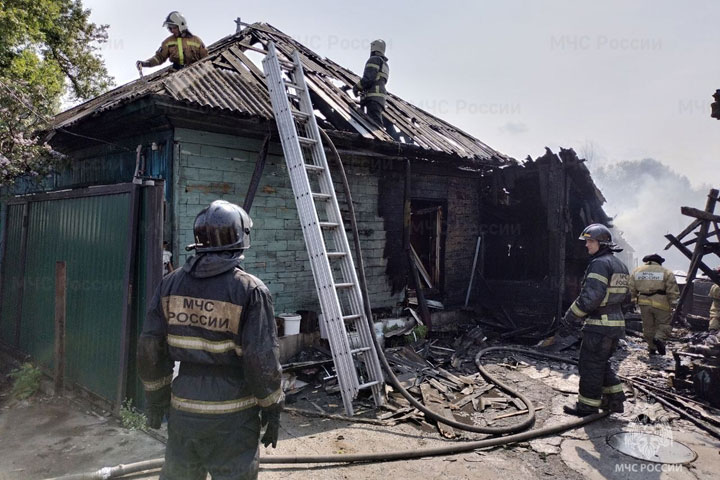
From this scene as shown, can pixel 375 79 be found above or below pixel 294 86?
above

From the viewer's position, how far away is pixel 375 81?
866cm

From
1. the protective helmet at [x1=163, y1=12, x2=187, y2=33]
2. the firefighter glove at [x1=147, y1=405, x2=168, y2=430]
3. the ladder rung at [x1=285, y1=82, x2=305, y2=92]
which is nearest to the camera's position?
the firefighter glove at [x1=147, y1=405, x2=168, y2=430]

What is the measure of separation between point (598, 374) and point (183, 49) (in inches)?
305

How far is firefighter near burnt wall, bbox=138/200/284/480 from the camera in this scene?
236 centimetres

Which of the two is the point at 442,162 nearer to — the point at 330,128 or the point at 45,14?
the point at 330,128

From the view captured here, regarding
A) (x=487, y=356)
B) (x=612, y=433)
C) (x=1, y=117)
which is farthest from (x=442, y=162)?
(x=1, y=117)

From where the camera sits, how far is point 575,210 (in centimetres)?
935

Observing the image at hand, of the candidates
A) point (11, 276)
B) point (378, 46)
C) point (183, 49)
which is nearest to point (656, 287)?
point (378, 46)

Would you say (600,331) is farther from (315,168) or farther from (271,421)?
(271,421)

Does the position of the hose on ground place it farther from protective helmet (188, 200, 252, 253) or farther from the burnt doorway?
the burnt doorway

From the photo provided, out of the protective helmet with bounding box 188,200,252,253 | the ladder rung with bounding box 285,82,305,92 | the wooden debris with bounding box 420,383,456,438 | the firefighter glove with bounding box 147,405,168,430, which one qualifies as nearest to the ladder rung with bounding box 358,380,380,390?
the wooden debris with bounding box 420,383,456,438

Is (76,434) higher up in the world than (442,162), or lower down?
lower down

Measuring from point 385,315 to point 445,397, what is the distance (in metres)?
2.66

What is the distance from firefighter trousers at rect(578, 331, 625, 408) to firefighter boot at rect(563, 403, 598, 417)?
4 cm
